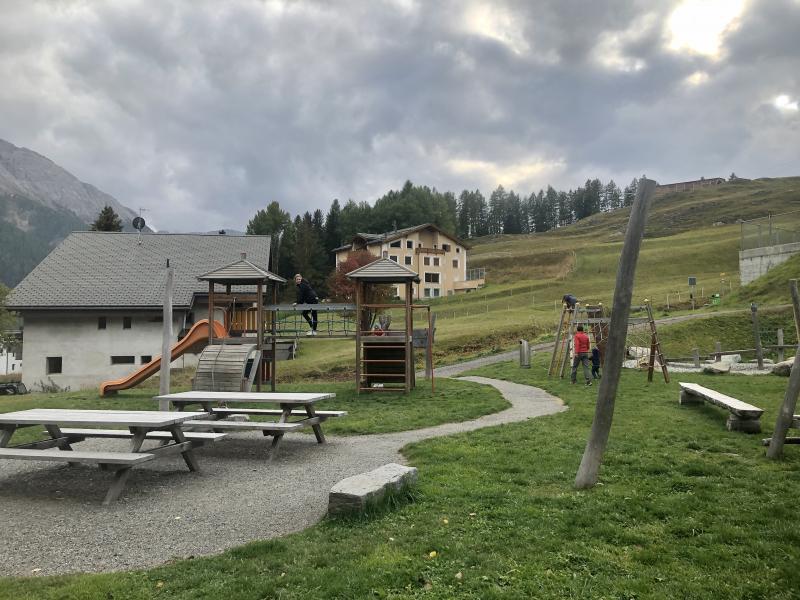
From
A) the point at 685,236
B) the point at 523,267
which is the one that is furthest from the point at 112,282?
the point at 685,236

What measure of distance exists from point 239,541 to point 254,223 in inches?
4116

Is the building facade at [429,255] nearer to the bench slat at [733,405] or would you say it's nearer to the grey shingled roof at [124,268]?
the grey shingled roof at [124,268]

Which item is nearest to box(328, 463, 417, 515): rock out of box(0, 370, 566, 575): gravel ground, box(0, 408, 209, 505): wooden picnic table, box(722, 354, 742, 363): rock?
box(0, 370, 566, 575): gravel ground

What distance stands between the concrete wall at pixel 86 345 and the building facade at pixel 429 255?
42325mm

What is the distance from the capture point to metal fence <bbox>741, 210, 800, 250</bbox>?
33719 mm

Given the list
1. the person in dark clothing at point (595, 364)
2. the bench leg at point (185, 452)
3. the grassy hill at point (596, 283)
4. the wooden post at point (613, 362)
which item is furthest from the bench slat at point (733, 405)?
the grassy hill at point (596, 283)

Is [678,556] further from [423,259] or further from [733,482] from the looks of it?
[423,259]

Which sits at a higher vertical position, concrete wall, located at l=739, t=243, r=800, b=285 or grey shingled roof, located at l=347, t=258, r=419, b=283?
concrete wall, located at l=739, t=243, r=800, b=285

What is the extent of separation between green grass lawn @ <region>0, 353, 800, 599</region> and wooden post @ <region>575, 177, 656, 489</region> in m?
0.28

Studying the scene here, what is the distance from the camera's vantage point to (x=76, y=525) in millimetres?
6035

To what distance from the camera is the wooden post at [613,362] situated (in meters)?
6.40

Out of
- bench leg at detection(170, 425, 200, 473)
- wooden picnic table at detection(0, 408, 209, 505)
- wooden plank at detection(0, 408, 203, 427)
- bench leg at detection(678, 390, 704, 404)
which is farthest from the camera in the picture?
A: bench leg at detection(678, 390, 704, 404)

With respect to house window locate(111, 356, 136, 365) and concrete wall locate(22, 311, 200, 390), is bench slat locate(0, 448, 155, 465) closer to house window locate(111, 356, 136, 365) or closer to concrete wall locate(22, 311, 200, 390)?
concrete wall locate(22, 311, 200, 390)

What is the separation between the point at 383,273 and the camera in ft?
60.2
